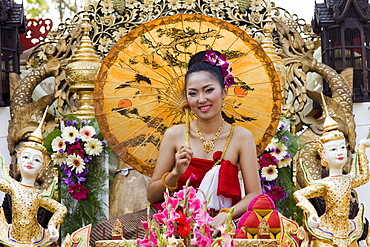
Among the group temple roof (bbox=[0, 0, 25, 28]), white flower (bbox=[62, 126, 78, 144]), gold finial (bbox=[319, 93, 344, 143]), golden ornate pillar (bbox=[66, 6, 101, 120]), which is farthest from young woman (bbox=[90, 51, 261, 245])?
temple roof (bbox=[0, 0, 25, 28])

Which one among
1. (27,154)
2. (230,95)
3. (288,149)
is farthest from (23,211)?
(288,149)

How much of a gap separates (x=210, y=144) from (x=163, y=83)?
68cm

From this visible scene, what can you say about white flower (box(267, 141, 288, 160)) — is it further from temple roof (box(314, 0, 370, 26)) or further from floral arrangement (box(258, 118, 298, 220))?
temple roof (box(314, 0, 370, 26))

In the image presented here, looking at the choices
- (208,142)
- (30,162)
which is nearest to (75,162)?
(30,162)

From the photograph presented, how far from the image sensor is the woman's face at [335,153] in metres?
5.71

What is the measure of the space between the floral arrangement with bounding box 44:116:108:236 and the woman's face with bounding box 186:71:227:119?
1731 mm

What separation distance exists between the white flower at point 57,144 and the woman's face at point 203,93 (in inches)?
72.3

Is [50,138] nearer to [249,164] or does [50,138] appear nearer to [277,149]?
[277,149]

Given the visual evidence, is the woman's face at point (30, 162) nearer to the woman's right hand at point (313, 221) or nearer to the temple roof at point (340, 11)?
the woman's right hand at point (313, 221)

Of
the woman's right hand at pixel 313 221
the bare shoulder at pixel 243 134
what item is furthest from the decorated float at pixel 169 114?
the bare shoulder at pixel 243 134

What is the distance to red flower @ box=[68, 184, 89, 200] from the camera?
7.05 meters

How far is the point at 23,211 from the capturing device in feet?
18.9

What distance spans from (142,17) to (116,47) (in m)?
1.92

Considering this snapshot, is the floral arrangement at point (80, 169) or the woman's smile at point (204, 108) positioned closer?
the woman's smile at point (204, 108)
